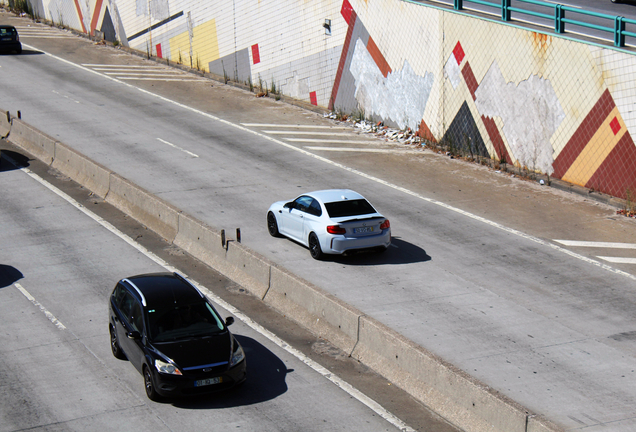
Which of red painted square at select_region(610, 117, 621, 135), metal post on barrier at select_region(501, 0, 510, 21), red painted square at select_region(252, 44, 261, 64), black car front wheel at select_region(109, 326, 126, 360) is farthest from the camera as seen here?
red painted square at select_region(252, 44, 261, 64)

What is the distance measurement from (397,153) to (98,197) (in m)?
10.2

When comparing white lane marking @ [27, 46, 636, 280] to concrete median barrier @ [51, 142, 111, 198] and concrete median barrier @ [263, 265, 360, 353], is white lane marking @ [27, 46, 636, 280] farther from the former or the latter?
concrete median barrier @ [51, 142, 111, 198]

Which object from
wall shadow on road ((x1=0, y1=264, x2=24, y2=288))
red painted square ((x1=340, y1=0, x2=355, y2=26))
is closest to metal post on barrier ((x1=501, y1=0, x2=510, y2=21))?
red painted square ((x1=340, y1=0, x2=355, y2=26))

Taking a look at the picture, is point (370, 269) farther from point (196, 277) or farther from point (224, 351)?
point (224, 351)

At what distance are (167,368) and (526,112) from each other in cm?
1587

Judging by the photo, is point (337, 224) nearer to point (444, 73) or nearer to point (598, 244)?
point (598, 244)

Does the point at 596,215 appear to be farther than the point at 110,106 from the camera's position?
No

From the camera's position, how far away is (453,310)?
13.8 m

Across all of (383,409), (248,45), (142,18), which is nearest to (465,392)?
(383,409)

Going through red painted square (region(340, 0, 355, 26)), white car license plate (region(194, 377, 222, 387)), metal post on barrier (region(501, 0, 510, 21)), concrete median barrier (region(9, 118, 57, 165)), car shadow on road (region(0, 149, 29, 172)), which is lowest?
white car license plate (region(194, 377, 222, 387))

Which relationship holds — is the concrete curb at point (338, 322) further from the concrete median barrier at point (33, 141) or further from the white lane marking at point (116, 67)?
the white lane marking at point (116, 67)

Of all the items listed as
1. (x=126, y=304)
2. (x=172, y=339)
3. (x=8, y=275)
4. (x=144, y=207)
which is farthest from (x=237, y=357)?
(x=144, y=207)

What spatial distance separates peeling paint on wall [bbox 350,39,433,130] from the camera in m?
27.4

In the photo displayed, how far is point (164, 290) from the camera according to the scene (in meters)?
12.1
